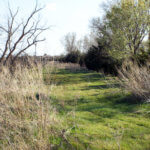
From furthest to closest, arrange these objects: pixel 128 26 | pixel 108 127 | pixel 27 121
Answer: pixel 128 26
pixel 108 127
pixel 27 121

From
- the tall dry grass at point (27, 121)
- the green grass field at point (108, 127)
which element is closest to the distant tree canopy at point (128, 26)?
the green grass field at point (108, 127)

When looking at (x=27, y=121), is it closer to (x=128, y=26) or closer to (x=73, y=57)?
(x=128, y=26)

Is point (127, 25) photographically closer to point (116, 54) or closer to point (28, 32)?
point (116, 54)

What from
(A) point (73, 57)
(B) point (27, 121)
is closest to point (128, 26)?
(B) point (27, 121)

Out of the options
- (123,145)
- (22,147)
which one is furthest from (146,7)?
(22,147)

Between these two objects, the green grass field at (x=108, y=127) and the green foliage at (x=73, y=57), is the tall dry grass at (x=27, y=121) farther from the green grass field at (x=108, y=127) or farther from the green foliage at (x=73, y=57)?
the green foliage at (x=73, y=57)

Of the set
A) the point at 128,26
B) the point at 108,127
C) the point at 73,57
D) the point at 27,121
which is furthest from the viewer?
the point at 73,57

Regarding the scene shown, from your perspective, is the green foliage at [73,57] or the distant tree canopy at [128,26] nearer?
the distant tree canopy at [128,26]

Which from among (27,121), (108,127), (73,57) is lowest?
(108,127)

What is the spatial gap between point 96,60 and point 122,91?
51.0 ft

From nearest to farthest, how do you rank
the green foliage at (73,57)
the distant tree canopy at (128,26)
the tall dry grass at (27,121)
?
the tall dry grass at (27,121)
the distant tree canopy at (128,26)
the green foliage at (73,57)

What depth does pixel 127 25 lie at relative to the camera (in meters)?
15.3

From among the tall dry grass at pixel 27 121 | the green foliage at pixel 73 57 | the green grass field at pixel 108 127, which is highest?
the green foliage at pixel 73 57

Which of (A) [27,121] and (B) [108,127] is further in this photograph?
(B) [108,127]
